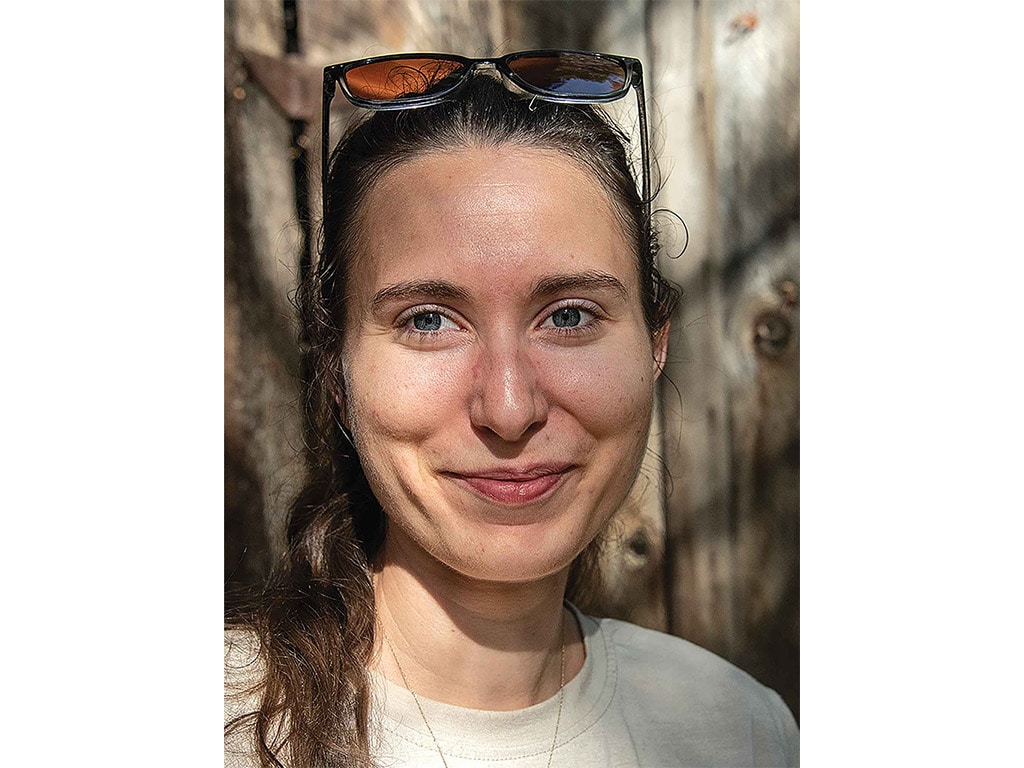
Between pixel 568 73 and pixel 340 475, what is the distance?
53cm

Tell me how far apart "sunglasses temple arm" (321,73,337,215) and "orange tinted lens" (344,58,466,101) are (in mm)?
37

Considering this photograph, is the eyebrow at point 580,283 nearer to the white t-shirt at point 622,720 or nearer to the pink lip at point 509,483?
the pink lip at point 509,483

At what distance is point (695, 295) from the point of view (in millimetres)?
1441

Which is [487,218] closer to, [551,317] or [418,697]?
[551,317]

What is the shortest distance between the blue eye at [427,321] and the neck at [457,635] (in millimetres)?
264

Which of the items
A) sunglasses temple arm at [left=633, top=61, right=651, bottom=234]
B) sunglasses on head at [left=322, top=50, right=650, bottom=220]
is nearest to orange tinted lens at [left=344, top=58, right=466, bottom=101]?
sunglasses on head at [left=322, top=50, right=650, bottom=220]

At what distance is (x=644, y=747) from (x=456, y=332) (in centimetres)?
54

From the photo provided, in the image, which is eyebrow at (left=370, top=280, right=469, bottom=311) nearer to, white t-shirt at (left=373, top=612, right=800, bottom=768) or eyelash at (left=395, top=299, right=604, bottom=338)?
eyelash at (left=395, top=299, right=604, bottom=338)

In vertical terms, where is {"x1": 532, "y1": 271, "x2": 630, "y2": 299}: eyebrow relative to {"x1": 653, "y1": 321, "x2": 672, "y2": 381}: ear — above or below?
above

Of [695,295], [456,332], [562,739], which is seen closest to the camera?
[456,332]

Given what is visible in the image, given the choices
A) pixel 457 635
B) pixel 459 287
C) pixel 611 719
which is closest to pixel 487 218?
pixel 459 287

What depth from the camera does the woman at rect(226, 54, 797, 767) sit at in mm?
1189
